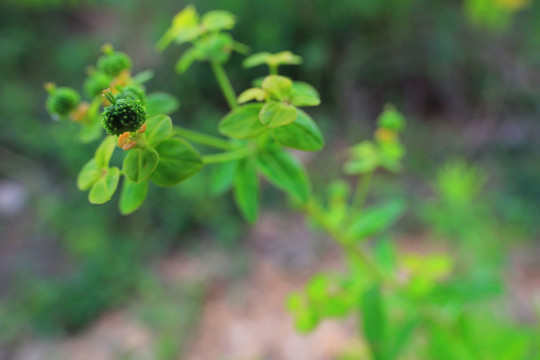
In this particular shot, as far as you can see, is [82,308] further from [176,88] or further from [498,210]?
[498,210]

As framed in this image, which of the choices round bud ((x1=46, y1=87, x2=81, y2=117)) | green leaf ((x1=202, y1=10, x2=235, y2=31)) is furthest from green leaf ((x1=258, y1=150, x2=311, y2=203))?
round bud ((x1=46, y1=87, x2=81, y2=117))

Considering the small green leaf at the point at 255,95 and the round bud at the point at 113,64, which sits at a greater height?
the round bud at the point at 113,64

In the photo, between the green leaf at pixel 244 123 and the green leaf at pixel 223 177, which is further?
the green leaf at pixel 223 177

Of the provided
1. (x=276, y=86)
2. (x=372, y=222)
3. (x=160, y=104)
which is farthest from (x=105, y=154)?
(x=372, y=222)

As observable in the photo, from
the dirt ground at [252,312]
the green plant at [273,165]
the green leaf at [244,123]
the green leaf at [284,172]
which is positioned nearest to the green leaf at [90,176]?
the green plant at [273,165]

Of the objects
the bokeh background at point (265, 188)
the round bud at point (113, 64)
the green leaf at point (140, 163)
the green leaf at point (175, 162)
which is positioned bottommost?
the green leaf at point (140, 163)

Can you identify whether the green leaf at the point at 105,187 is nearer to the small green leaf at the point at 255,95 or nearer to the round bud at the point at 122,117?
the round bud at the point at 122,117

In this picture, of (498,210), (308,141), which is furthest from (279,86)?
(498,210)
